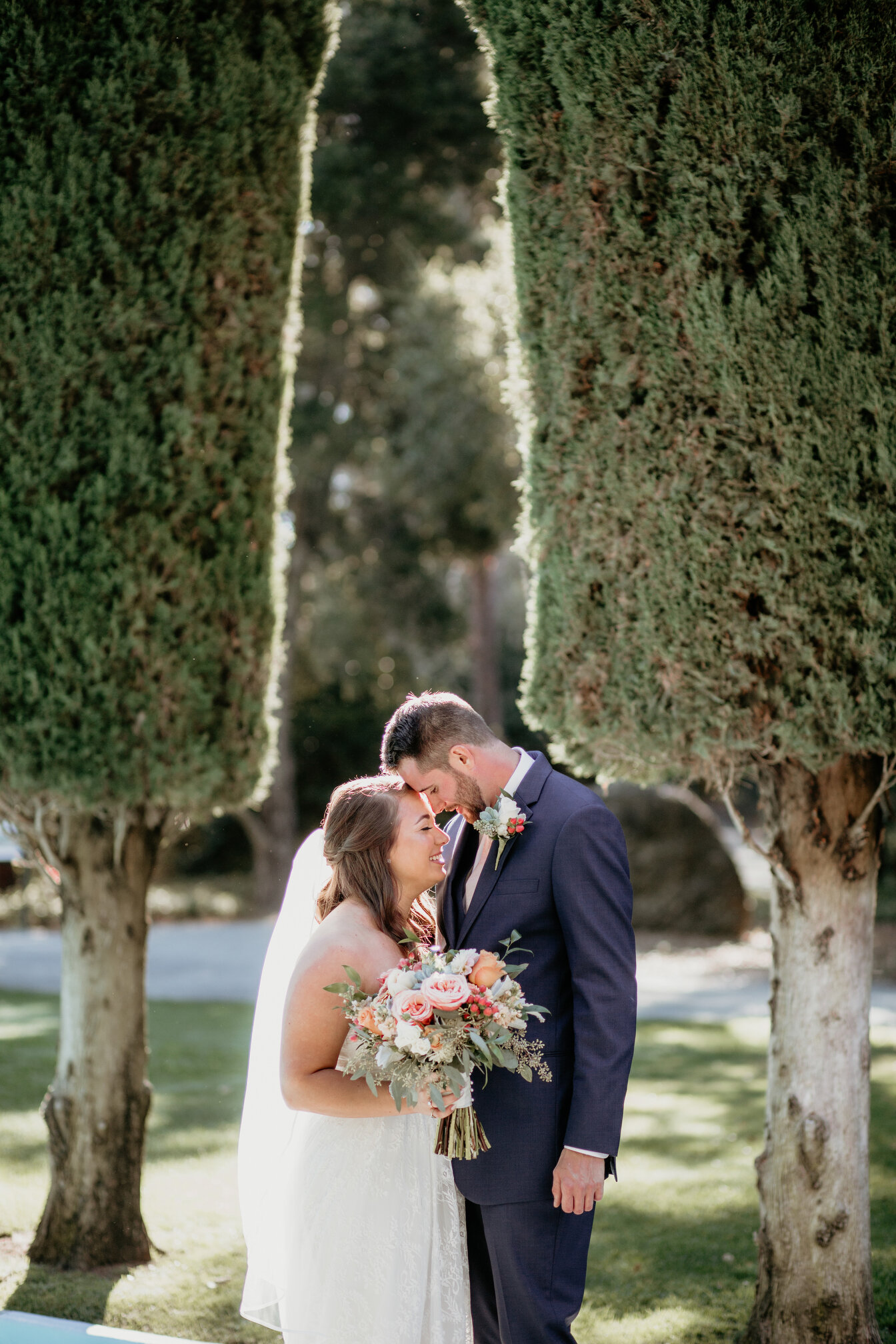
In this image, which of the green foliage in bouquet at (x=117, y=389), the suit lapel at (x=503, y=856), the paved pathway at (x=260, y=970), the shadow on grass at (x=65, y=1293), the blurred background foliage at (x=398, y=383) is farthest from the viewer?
the blurred background foliage at (x=398, y=383)

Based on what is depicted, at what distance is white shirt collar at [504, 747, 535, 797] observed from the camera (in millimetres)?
3475

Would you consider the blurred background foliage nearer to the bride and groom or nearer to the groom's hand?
the bride and groom

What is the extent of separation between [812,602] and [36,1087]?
21.7 feet

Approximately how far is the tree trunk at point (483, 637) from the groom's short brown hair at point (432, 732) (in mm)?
14281

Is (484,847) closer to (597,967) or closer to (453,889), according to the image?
(453,889)

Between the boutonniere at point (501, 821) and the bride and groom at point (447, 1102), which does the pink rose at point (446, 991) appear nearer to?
the bride and groom at point (447, 1102)

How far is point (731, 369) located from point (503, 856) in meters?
1.79

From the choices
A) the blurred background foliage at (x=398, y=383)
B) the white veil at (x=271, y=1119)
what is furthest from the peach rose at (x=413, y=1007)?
the blurred background foliage at (x=398, y=383)

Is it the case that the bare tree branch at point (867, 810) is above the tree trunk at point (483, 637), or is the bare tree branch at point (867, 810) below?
below

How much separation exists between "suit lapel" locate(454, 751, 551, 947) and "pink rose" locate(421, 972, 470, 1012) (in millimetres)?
Result: 496

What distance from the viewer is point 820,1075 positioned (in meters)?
3.94

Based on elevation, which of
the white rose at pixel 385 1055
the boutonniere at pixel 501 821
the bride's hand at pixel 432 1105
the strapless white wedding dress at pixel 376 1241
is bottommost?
the strapless white wedding dress at pixel 376 1241

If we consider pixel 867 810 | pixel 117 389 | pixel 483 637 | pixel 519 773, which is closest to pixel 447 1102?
pixel 519 773

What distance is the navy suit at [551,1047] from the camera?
123 inches
